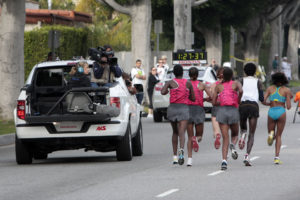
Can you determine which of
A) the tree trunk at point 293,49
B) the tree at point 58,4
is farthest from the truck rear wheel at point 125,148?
the tree at point 58,4

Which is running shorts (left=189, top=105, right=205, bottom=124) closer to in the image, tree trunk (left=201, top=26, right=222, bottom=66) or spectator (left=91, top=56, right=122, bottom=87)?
spectator (left=91, top=56, right=122, bottom=87)

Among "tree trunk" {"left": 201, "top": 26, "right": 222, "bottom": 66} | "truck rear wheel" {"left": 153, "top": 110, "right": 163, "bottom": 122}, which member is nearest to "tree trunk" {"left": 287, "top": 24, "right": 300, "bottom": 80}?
"tree trunk" {"left": 201, "top": 26, "right": 222, "bottom": 66}

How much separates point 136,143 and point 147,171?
9.63 feet

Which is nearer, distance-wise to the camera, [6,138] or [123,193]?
[123,193]

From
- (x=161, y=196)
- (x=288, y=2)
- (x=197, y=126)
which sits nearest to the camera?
(x=161, y=196)

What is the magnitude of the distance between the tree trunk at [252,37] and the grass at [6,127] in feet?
104

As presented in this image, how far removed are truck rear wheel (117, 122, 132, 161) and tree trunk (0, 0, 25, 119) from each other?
446 inches

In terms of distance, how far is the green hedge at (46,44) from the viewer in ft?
120

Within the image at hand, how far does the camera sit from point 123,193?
1191cm

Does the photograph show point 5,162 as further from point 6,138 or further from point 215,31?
point 215,31

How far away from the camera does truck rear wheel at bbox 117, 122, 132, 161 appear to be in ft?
52.9

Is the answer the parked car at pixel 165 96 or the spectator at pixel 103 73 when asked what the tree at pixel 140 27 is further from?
the spectator at pixel 103 73

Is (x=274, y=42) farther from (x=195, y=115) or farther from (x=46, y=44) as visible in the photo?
(x=195, y=115)

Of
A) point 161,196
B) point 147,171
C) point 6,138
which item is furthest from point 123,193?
point 6,138
